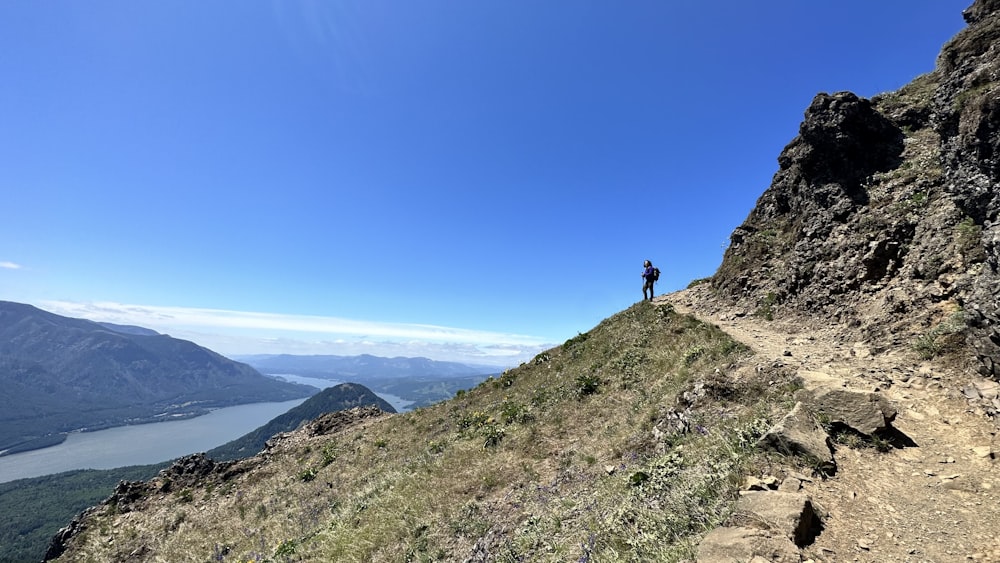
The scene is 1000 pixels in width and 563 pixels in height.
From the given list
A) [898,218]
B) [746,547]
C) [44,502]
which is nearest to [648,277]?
[898,218]

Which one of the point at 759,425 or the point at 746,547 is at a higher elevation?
the point at 759,425

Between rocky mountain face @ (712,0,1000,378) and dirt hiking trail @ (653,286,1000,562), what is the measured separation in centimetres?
116

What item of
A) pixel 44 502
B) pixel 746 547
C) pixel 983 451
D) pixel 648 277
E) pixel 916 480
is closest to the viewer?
pixel 746 547

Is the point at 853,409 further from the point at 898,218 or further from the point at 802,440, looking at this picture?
the point at 898,218

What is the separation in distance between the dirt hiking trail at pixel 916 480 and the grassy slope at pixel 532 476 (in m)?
1.33

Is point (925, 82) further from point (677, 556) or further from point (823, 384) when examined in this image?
point (677, 556)

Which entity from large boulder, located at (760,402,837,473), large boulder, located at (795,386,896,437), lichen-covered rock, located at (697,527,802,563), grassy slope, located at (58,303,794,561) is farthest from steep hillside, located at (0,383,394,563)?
lichen-covered rock, located at (697,527,802,563)

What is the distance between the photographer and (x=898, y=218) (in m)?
17.1

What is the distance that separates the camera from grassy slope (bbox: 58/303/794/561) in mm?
7934

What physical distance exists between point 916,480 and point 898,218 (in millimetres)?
15550

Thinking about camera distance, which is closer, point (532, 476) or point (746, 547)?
point (746, 547)

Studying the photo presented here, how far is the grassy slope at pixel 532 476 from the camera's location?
793cm

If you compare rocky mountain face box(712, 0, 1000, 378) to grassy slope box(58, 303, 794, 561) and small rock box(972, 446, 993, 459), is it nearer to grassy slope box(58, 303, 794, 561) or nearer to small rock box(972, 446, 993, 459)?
small rock box(972, 446, 993, 459)

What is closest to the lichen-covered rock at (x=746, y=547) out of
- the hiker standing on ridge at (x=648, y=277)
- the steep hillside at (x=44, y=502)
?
the hiker standing on ridge at (x=648, y=277)
